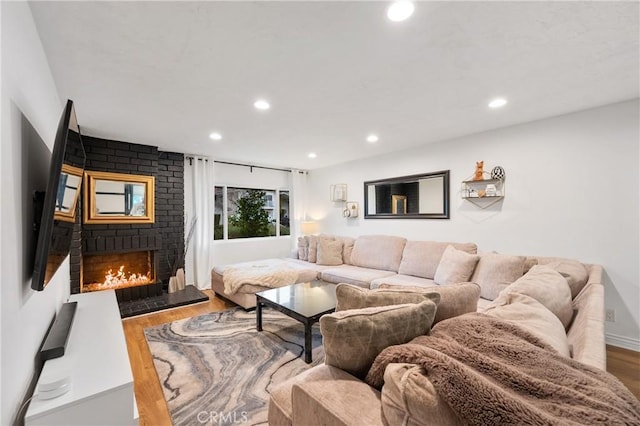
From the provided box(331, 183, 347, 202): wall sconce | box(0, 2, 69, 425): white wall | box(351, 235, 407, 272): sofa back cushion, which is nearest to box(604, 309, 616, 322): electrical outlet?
box(351, 235, 407, 272): sofa back cushion

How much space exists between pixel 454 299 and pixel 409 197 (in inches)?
118

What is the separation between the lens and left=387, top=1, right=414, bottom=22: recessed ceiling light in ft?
4.33

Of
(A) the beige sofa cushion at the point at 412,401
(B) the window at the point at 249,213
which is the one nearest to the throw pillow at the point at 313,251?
(B) the window at the point at 249,213

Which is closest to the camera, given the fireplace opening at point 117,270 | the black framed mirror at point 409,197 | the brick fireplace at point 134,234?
the brick fireplace at point 134,234

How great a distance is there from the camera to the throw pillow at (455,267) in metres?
2.92

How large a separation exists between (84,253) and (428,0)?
14.3 feet

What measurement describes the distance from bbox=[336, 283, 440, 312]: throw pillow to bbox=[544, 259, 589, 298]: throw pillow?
1383 millimetres

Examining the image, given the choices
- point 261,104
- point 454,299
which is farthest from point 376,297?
point 261,104

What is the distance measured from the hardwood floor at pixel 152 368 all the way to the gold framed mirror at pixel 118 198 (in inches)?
53.4

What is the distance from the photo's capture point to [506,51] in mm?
1705

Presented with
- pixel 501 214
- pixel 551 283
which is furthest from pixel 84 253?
pixel 501 214

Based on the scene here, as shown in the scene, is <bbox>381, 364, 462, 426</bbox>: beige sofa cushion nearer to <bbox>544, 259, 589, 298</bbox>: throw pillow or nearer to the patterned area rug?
the patterned area rug

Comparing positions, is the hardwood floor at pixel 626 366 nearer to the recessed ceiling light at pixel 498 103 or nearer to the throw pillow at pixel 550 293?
the throw pillow at pixel 550 293

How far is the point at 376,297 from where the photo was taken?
1.28 metres
